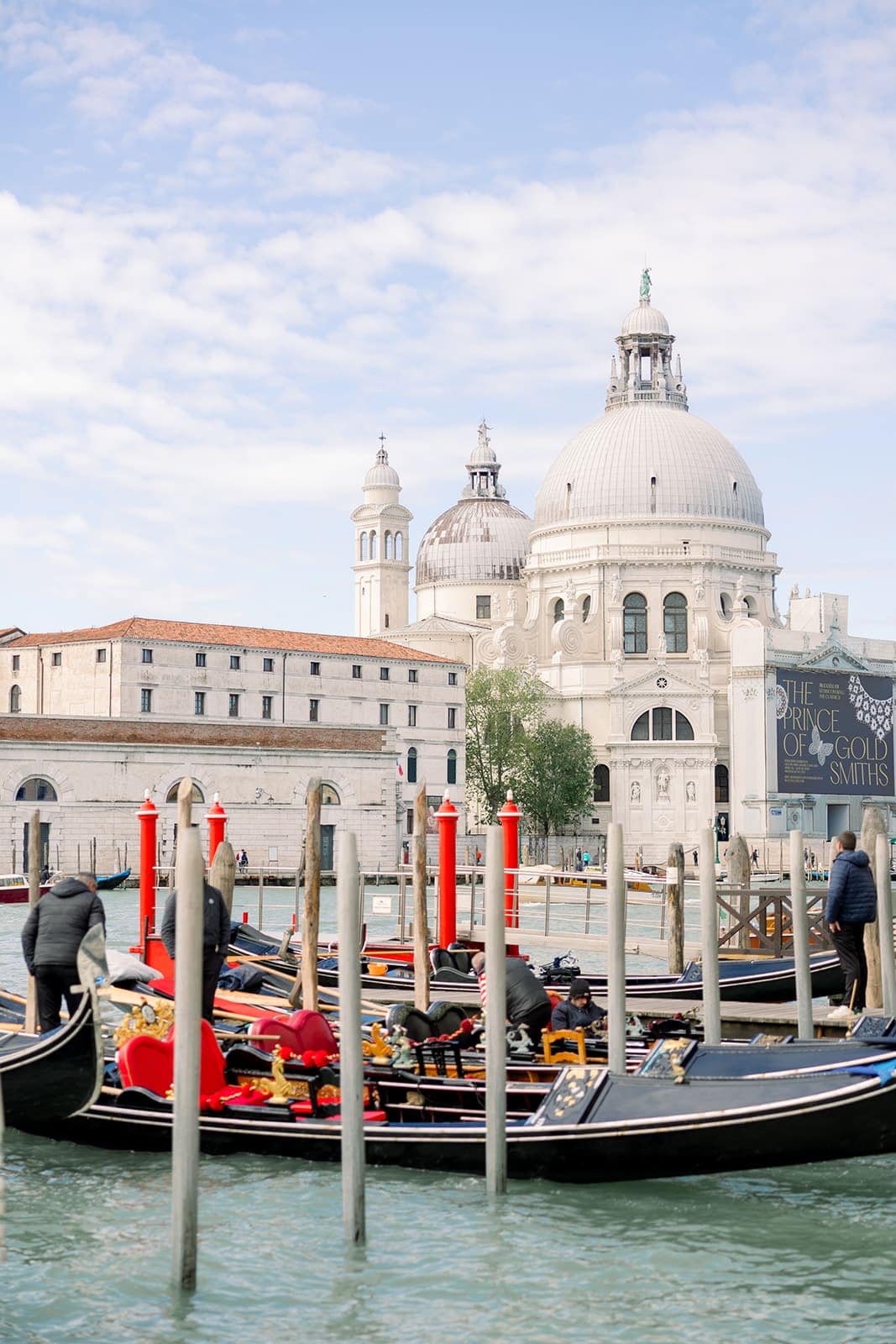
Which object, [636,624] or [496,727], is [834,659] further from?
[496,727]

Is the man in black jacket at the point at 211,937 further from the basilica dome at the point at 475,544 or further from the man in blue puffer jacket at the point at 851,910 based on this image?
the basilica dome at the point at 475,544

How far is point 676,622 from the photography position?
6062 cm

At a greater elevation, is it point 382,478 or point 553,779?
point 382,478

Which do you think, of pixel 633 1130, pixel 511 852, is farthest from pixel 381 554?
pixel 633 1130

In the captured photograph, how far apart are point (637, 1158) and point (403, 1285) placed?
1.78 metres

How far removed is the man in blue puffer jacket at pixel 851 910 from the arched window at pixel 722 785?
44.1 meters

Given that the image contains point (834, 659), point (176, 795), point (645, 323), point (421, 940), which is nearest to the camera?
point (421, 940)

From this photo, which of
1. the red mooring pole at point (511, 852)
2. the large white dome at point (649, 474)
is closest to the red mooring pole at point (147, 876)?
the red mooring pole at point (511, 852)

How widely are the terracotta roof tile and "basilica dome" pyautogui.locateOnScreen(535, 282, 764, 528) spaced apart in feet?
35.5

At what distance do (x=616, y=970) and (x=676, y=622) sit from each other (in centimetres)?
5026

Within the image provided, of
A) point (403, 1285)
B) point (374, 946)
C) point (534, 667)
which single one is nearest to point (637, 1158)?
point (403, 1285)

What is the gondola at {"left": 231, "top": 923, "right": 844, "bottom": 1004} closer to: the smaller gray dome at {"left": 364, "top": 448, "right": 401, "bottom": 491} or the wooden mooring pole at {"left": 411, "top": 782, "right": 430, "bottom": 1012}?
the wooden mooring pole at {"left": 411, "top": 782, "right": 430, "bottom": 1012}

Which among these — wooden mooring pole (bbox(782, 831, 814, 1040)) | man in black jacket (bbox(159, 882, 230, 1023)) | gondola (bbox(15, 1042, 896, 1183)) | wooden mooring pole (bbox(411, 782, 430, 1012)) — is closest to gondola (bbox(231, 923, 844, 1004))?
wooden mooring pole (bbox(411, 782, 430, 1012))

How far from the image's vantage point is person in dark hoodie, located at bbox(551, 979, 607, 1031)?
11750 millimetres
